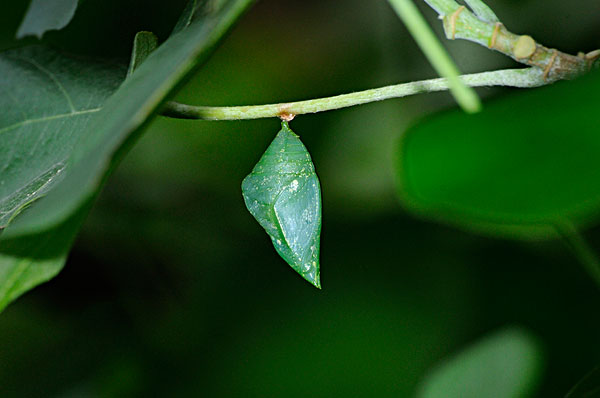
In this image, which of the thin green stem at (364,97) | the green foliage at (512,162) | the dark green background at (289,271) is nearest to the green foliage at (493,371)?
the thin green stem at (364,97)

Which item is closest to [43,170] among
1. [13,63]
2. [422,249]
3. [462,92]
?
[13,63]

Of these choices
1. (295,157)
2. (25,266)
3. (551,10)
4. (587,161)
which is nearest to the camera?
(587,161)

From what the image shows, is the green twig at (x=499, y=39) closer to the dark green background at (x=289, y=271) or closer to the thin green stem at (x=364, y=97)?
the thin green stem at (x=364, y=97)

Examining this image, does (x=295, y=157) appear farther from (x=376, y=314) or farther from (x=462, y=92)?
(x=376, y=314)

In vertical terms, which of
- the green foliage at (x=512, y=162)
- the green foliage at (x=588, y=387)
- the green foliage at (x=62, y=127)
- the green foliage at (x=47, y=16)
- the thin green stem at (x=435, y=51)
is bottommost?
the green foliage at (x=588, y=387)

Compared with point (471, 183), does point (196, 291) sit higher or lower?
higher

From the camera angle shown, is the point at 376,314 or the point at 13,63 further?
the point at 376,314

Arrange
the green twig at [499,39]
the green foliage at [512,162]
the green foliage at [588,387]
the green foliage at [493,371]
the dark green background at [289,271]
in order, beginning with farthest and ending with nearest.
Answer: the dark green background at [289,271]
the green foliage at [493,371]
the green foliage at [588,387]
the green twig at [499,39]
the green foliage at [512,162]
